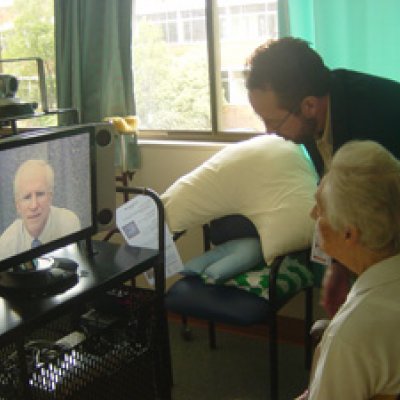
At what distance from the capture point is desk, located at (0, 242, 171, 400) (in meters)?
1.67

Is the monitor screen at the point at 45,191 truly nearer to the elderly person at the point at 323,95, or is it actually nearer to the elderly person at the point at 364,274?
the elderly person at the point at 323,95

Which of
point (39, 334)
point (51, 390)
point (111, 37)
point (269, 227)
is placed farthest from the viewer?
point (111, 37)

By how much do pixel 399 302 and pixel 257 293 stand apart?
1.18m

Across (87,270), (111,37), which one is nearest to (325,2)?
(111,37)

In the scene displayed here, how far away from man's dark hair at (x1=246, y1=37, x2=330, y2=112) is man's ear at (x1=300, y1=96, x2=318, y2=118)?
1cm

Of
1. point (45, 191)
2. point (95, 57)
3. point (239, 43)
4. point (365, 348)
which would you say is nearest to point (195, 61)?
point (239, 43)

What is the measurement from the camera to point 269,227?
2316mm

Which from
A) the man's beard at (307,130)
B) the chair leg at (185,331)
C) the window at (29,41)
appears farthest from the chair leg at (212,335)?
the window at (29,41)

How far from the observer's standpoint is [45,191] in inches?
71.3

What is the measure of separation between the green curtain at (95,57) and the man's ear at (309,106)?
1458mm

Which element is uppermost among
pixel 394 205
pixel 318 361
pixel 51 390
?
pixel 394 205

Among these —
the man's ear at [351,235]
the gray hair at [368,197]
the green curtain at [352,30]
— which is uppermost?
the green curtain at [352,30]

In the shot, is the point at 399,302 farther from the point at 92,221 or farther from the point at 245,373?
the point at 245,373

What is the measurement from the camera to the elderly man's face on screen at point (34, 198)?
5.74ft
